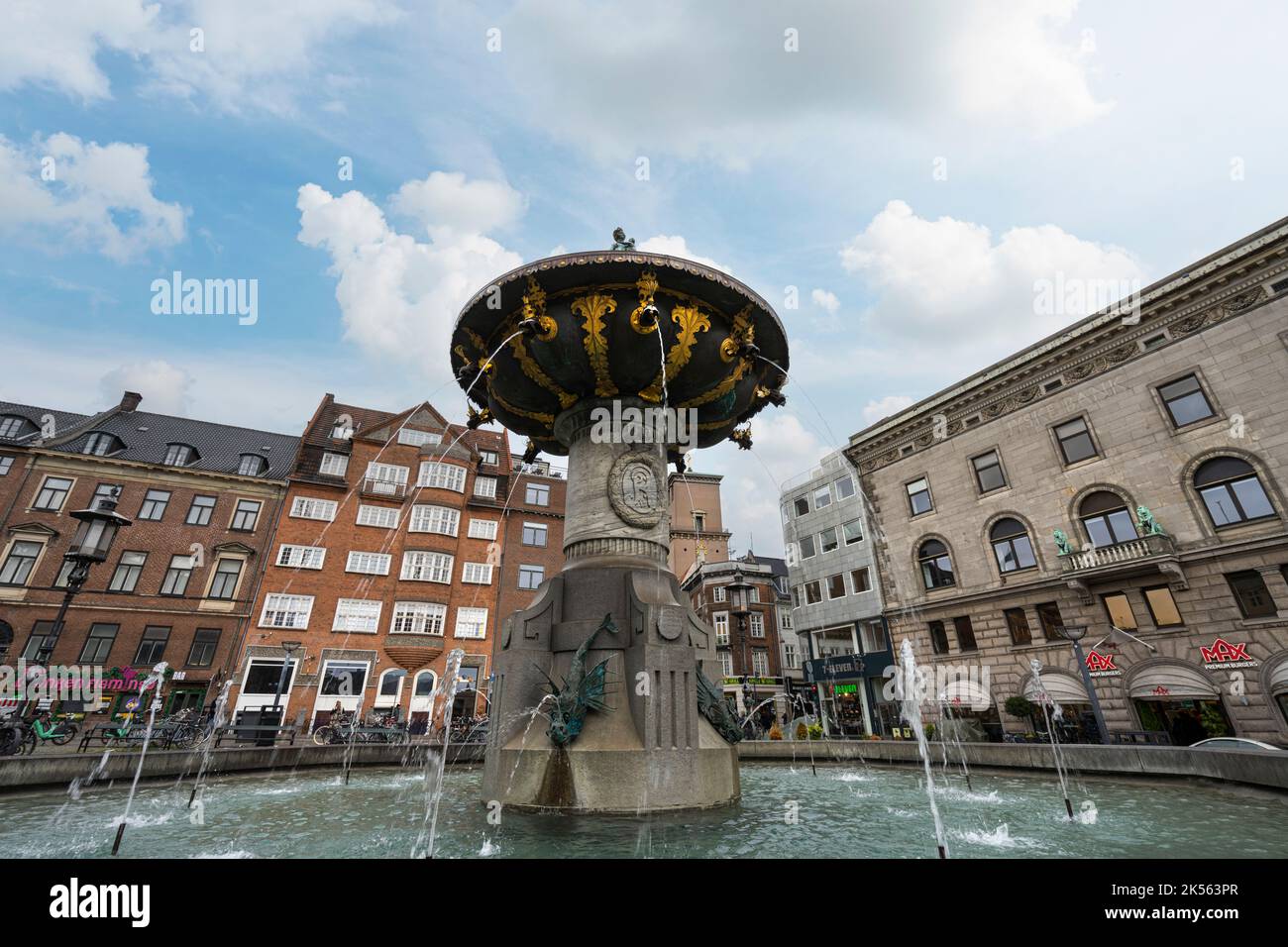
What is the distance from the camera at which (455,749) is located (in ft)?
43.2

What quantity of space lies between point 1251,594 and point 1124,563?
3.15 metres

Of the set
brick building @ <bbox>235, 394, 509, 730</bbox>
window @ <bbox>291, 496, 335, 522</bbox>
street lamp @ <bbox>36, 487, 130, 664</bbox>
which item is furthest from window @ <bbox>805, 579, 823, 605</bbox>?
street lamp @ <bbox>36, 487, 130, 664</bbox>

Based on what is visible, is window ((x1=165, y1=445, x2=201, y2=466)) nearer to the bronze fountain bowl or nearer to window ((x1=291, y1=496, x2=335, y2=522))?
window ((x1=291, y1=496, x2=335, y2=522))

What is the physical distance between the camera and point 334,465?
35250mm

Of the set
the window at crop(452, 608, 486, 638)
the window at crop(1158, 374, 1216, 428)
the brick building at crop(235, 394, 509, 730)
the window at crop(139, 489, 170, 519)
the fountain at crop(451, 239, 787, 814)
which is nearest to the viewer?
the fountain at crop(451, 239, 787, 814)

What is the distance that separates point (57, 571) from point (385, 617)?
16.2 meters

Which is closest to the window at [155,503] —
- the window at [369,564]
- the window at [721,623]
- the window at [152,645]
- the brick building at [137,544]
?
the brick building at [137,544]

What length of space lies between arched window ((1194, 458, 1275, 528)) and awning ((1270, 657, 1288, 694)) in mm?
4426

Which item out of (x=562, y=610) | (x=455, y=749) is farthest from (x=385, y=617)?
(x=562, y=610)

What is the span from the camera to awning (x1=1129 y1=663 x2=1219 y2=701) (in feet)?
59.7

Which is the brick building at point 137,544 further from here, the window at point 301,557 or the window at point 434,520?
the window at point 434,520

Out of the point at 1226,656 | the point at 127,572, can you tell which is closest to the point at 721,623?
the point at 1226,656
